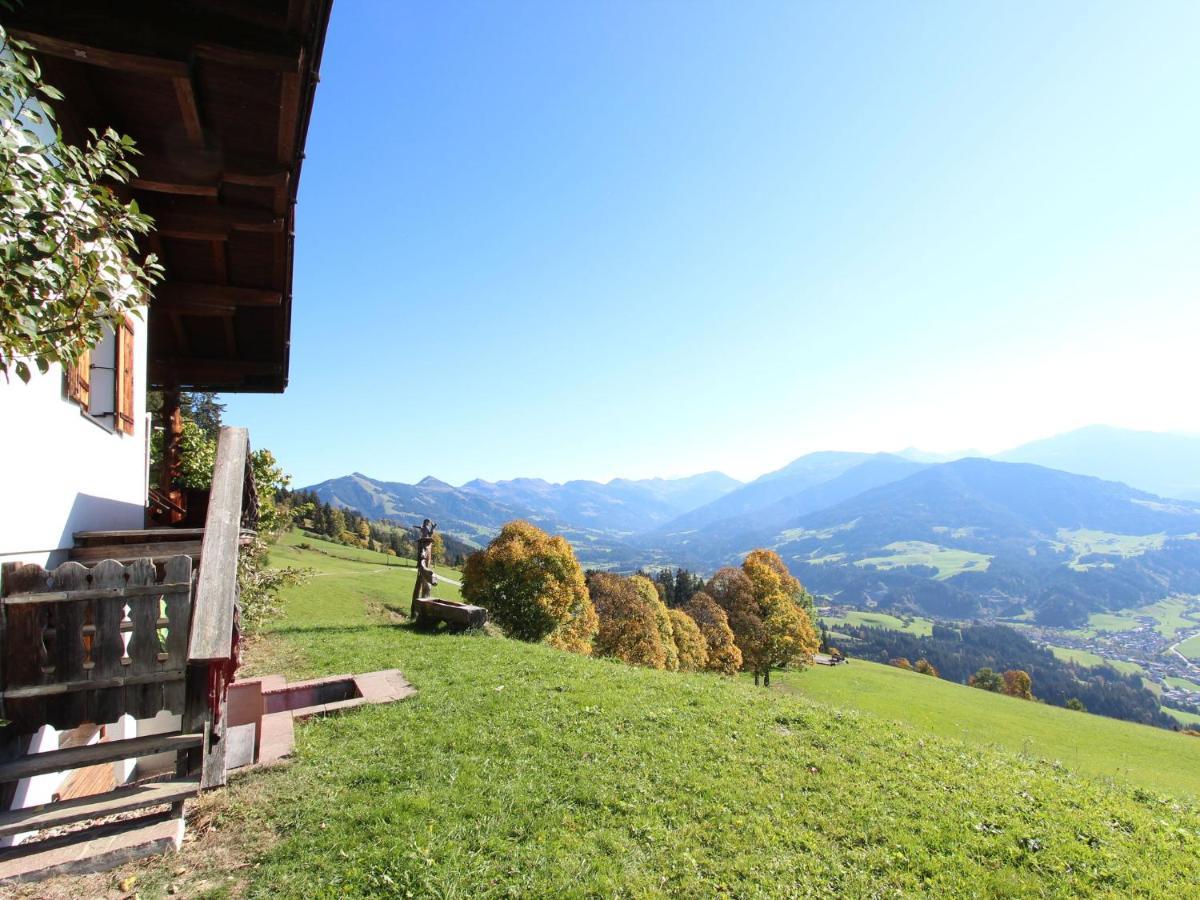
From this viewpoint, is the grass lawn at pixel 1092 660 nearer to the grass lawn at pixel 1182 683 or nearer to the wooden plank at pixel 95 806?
the grass lawn at pixel 1182 683

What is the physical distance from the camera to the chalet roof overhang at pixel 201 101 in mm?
3857

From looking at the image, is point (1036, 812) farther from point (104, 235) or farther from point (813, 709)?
point (104, 235)

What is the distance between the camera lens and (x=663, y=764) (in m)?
7.77

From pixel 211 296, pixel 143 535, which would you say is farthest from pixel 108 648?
pixel 211 296

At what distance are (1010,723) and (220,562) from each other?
50324 mm

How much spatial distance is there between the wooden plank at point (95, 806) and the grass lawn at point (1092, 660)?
207658mm

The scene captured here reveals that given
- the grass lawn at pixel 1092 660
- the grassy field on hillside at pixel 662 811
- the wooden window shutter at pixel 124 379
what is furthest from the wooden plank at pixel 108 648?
the grass lawn at pixel 1092 660

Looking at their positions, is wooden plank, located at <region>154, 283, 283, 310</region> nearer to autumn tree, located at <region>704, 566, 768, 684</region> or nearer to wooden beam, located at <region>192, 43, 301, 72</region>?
wooden beam, located at <region>192, 43, 301, 72</region>

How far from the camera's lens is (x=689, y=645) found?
37750 millimetres

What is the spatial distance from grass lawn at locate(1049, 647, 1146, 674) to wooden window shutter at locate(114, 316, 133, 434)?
208 m

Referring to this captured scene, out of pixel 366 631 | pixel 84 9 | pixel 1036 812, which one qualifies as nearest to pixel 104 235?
pixel 84 9

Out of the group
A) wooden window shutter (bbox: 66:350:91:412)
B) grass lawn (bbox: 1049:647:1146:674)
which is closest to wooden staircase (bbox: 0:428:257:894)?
wooden window shutter (bbox: 66:350:91:412)

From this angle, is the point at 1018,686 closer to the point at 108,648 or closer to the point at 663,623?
the point at 663,623

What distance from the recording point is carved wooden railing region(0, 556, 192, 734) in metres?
3.47
